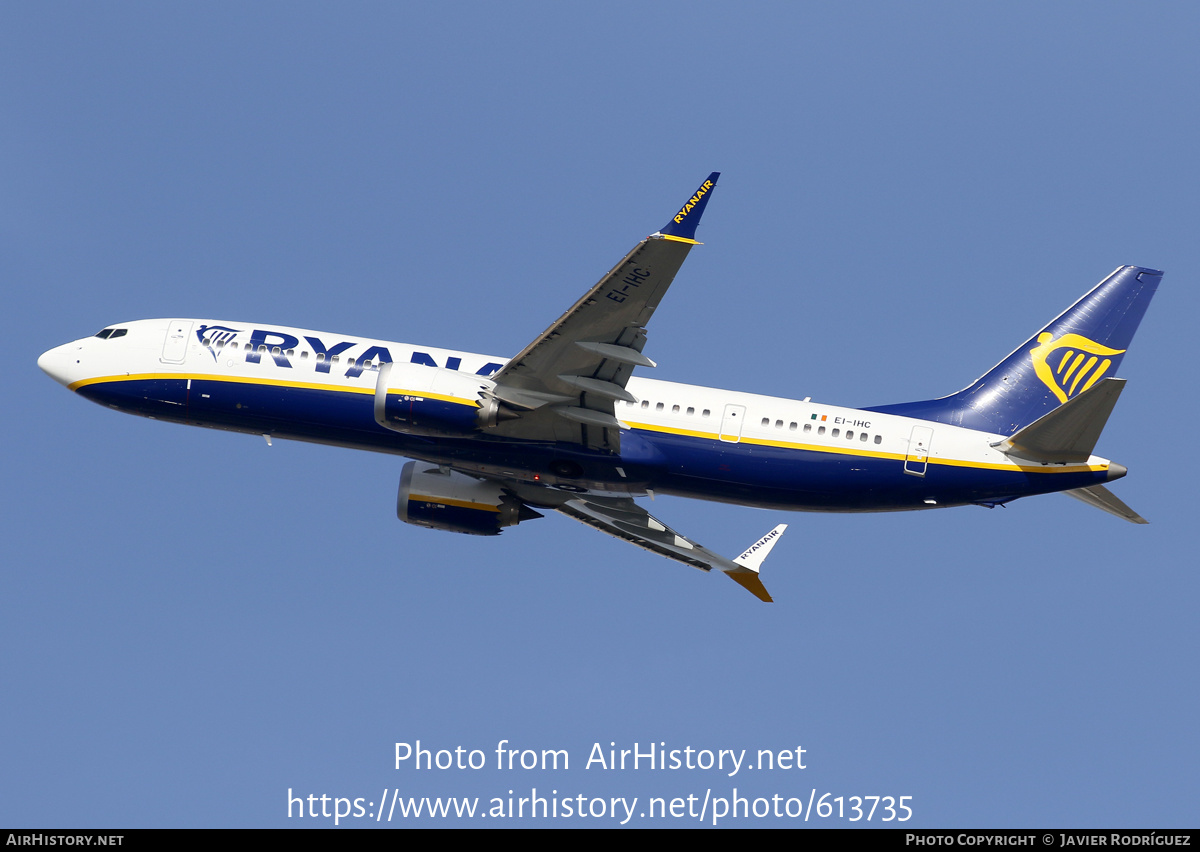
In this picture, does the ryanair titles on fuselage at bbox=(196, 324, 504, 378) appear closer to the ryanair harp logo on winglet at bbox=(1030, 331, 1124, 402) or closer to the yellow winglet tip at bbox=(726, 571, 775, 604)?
the yellow winglet tip at bbox=(726, 571, 775, 604)

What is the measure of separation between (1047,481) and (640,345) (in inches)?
547

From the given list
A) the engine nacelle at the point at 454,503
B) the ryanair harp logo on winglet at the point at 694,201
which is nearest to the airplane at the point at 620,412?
the engine nacelle at the point at 454,503

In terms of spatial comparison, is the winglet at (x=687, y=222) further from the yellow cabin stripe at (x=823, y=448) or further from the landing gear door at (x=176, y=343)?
the landing gear door at (x=176, y=343)

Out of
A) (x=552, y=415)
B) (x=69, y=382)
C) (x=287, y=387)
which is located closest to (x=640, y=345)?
(x=552, y=415)

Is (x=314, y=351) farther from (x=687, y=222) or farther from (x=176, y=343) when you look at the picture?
(x=687, y=222)

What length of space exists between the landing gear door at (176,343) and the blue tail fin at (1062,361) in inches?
924

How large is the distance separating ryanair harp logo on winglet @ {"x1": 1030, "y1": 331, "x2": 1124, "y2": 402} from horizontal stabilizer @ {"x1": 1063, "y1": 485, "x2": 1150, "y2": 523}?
4.50 meters

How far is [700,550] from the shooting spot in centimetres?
4925

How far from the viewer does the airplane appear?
132 feet

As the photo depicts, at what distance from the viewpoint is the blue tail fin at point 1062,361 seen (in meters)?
45.0

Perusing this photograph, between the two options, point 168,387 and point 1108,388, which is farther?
point 168,387

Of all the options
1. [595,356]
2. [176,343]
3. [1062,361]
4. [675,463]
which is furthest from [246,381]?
[1062,361]

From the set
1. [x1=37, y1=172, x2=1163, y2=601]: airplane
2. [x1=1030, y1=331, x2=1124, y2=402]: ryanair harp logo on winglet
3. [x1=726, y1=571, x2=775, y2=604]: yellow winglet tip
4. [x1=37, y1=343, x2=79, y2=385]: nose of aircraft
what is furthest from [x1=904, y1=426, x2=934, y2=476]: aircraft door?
[x1=37, y1=343, x2=79, y2=385]: nose of aircraft
